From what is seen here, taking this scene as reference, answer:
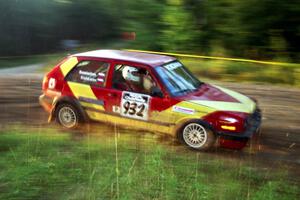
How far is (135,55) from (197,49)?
14.2m

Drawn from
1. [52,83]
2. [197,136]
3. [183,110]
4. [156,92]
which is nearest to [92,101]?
[52,83]

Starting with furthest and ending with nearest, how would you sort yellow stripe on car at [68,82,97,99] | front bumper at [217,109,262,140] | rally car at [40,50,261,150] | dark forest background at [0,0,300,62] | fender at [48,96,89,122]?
dark forest background at [0,0,300,62] < fender at [48,96,89,122] < yellow stripe on car at [68,82,97,99] < rally car at [40,50,261,150] < front bumper at [217,109,262,140]

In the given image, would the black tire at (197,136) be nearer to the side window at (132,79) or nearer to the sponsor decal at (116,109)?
the side window at (132,79)

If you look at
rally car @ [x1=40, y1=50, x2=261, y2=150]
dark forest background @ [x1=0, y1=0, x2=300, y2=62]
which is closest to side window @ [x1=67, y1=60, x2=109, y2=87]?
rally car @ [x1=40, y1=50, x2=261, y2=150]

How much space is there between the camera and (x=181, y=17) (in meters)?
22.7

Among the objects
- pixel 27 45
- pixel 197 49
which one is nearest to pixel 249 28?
pixel 197 49

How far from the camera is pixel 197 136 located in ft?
25.8

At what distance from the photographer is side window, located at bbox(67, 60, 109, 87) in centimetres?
863

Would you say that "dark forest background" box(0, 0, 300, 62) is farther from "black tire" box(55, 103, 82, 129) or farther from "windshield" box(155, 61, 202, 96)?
"black tire" box(55, 103, 82, 129)

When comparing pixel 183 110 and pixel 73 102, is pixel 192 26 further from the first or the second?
pixel 183 110

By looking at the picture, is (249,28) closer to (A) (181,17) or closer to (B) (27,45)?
(A) (181,17)

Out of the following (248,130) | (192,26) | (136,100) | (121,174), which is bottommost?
→ (121,174)

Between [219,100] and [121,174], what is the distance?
9.36 ft

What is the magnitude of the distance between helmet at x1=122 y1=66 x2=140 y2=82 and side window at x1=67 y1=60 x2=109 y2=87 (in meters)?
0.39
